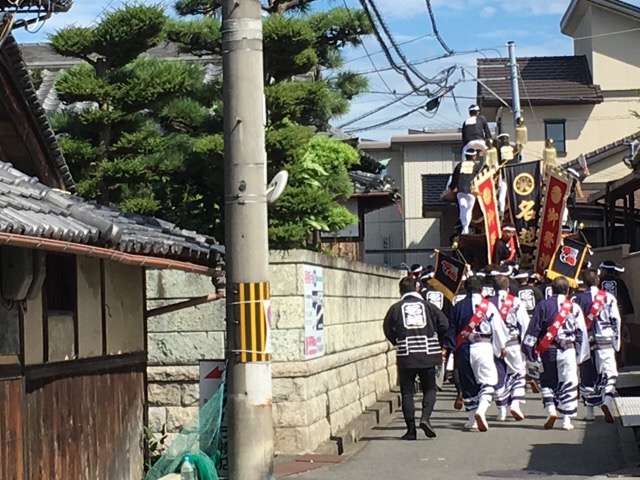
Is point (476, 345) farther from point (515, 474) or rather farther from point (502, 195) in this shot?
point (502, 195)

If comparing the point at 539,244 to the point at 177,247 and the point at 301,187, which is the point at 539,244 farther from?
the point at 177,247

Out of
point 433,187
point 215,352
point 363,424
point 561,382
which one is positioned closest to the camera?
point 215,352

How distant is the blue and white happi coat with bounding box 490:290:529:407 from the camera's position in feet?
52.2

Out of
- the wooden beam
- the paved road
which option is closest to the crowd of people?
the paved road

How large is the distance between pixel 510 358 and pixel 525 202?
8.52m

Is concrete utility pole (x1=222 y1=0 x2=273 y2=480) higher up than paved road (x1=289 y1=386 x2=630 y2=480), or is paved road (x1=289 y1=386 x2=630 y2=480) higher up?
concrete utility pole (x1=222 y1=0 x2=273 y2=480)

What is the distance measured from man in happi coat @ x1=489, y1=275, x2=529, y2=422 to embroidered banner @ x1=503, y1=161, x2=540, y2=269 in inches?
302

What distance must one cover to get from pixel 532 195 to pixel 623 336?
5177mm

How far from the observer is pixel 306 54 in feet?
46.2

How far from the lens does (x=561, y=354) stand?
15258mm

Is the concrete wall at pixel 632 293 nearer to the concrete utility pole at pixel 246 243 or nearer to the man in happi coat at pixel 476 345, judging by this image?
the man in happi coat at pixel 476 345

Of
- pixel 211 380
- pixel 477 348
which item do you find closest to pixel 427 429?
pixel 477 348

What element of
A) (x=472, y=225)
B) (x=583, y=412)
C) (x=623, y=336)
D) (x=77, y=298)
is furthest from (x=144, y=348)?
(x=472, y=225)

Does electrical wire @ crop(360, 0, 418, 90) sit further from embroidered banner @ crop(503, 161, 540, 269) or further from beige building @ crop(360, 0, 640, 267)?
beige building @ crop(360, 0, 640, 267)
